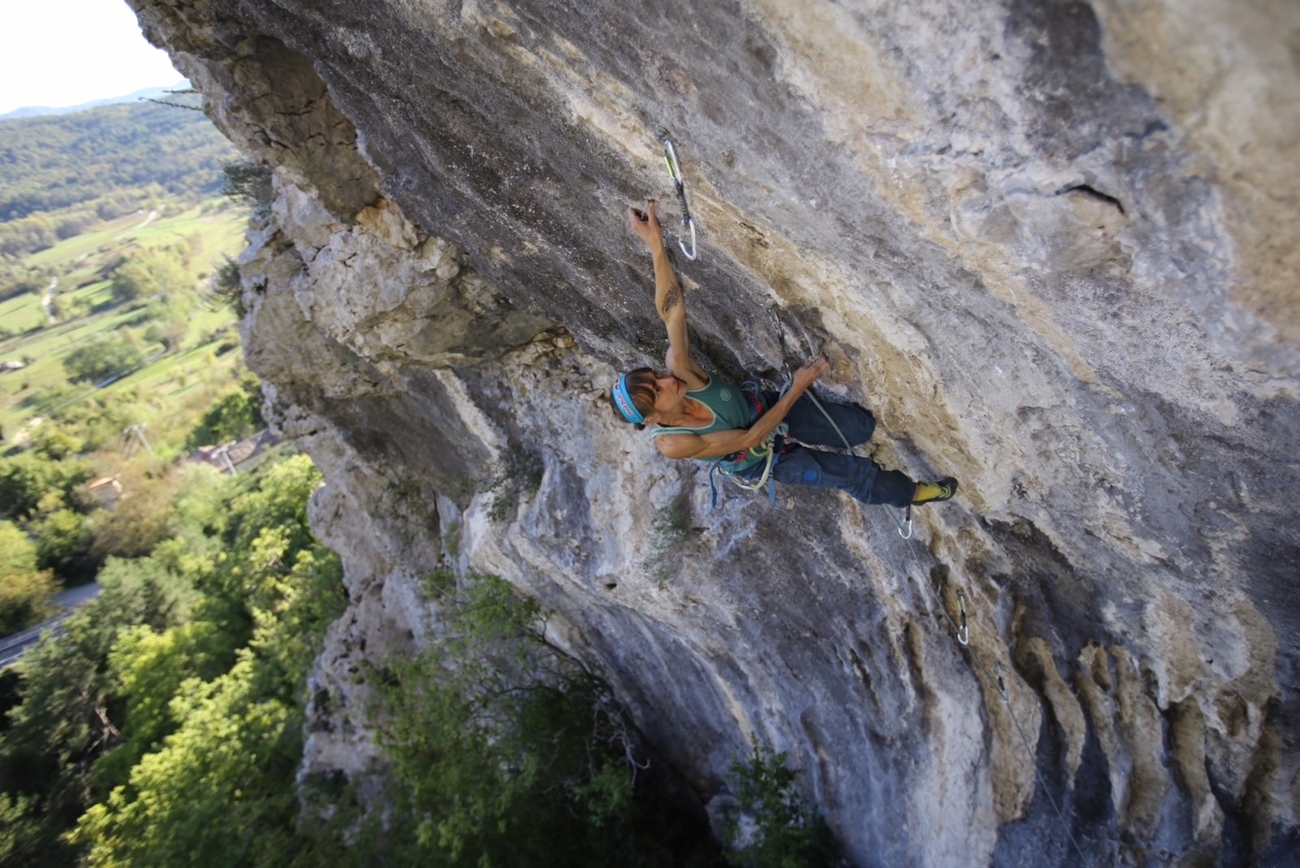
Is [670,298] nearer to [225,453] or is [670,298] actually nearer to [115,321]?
[225,453]

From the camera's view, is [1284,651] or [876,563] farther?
[876,563]

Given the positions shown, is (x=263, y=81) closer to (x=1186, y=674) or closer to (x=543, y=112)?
(x=543, y=112)

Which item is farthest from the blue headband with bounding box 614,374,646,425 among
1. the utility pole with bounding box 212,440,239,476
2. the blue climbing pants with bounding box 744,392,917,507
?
the utility pole with bounding box 212,440,239,476

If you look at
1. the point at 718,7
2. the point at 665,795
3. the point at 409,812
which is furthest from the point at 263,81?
the point at 665,795

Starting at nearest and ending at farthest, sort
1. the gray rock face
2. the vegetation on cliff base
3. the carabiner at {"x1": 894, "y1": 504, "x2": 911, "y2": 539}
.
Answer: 1. the gray rock face
2. the carabiner at {"x1": 894, "y1": 504, "x2": 911, "y2": 539}
3. the vegetation on cliff base

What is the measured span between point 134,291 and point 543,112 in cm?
11243

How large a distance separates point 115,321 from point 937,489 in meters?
110

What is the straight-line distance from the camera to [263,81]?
5.11 metres

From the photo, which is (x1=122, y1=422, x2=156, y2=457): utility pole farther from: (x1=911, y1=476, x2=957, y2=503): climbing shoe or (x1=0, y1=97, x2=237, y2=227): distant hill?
(x1=0, y1=97, x2=237, y2=227): distant hill

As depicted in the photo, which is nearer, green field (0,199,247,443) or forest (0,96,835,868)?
forest (0,96,835,868)

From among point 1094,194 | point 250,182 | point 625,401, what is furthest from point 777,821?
point 250,182

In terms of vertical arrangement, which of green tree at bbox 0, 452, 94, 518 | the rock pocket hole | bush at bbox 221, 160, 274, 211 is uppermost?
the rock pocket hole

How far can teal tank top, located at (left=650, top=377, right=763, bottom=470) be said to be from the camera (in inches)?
136

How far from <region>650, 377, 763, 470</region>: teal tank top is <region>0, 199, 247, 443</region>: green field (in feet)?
153
